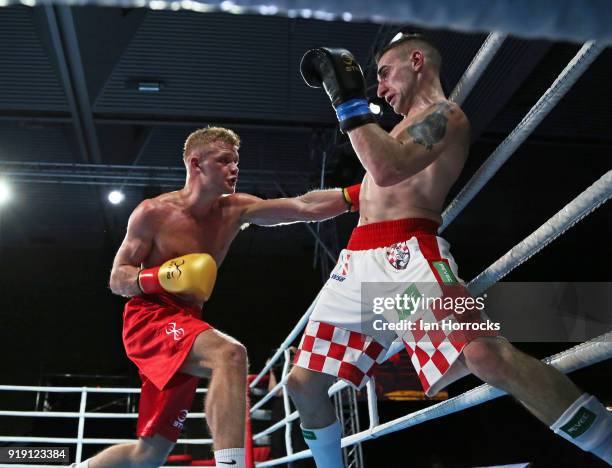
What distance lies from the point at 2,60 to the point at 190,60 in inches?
69.1

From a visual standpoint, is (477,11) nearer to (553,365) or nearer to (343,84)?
(553,365)

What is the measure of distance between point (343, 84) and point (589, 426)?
31.8 inches

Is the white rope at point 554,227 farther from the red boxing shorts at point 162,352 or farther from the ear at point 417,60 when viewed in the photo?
the red boxing shorts at point 162,352

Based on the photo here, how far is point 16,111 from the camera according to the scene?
274 inches

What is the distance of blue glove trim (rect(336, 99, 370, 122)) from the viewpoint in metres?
1.36

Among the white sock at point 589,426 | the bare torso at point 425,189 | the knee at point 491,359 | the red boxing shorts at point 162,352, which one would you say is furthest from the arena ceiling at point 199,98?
the white sock at point 589,426

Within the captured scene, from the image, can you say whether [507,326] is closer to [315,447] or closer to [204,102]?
[204,102]

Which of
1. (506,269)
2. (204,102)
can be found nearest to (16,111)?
(204,102)

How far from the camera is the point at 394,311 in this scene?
1.52 m

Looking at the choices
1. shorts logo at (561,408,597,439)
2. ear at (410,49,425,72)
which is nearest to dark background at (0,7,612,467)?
ear at (410,49,425,72)

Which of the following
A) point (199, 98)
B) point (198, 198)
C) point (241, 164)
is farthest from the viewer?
point (241, 164)

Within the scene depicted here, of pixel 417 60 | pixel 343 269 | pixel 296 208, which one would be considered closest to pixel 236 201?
pixel 296 208

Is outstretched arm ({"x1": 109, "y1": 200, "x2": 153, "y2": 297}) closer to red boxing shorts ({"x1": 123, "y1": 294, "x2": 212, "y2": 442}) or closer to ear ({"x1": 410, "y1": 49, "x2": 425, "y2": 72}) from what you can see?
red boxing shorts ({"x1": 123, "y1": 294, "x2": 212, "y2": 442})

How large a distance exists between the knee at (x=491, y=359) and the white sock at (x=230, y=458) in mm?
678
